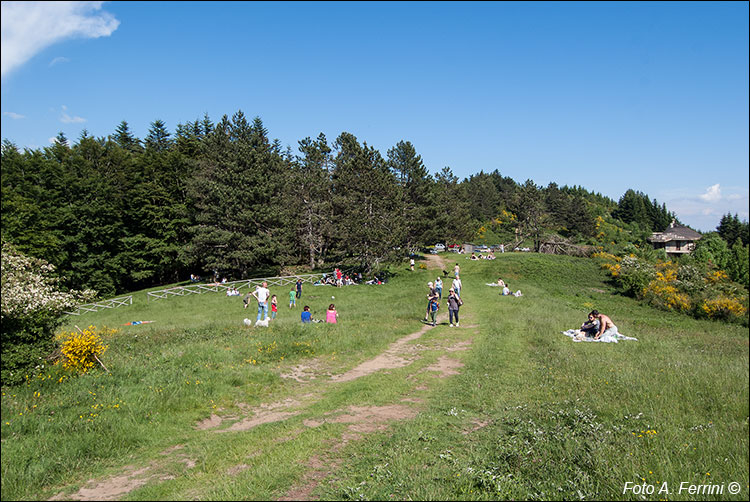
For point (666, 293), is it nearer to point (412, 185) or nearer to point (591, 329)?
point (591, 329)

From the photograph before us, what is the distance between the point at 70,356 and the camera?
10.9 m

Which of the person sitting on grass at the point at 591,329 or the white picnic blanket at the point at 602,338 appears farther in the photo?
the person sitting on grass at the point at 591,329

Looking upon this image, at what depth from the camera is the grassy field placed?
578cm

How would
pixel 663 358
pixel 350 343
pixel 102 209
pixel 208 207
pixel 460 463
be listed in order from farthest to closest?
pixel 102 209, pixel 208 207, pixel 350 343, pixel 663 358, pixel 460 463

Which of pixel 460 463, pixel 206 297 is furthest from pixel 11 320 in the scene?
pixel 206 297

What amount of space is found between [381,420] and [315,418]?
149 centimetres

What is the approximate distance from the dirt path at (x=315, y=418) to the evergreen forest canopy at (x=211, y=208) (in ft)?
81.6

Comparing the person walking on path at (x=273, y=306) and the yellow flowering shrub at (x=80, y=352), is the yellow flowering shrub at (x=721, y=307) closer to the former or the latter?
the person walking on path at (x=273, y=306)

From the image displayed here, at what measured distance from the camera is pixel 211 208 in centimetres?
4334

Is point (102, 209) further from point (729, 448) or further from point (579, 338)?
point (729, 448)

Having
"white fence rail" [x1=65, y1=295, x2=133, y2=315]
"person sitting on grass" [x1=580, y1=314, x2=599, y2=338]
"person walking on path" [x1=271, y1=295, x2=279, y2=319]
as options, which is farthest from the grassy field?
"white fence rail" [x1=65, y1=295, x2=133, y2=315]

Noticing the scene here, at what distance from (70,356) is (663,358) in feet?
56.8

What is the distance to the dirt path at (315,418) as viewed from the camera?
6.20 meters

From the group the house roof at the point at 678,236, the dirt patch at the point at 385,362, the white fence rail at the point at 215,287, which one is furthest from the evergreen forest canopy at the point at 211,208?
the house roof at the point at 678,236
